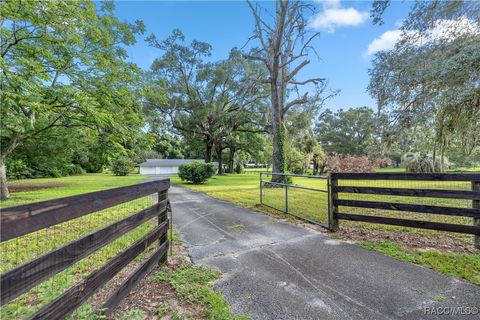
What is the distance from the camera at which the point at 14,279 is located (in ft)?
3.99

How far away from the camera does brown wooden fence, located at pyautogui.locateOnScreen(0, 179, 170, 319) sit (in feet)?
4.00

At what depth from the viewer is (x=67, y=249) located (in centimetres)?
157

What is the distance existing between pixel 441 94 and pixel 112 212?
9.08 meters

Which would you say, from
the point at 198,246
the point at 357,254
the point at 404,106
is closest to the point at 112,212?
the point at 198,246

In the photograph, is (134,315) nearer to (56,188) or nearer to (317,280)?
(317,280)

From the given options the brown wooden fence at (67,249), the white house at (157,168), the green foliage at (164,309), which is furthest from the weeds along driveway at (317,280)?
the white house at (157,168)

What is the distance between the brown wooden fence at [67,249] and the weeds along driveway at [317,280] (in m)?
1.14

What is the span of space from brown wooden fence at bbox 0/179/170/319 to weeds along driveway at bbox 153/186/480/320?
1139 millimetres

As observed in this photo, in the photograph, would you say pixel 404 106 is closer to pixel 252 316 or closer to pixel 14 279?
pixel 252 316

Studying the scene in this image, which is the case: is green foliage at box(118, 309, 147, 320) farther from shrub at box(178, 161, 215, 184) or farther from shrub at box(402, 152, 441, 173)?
shrub at box(402, 152, 441, 173)

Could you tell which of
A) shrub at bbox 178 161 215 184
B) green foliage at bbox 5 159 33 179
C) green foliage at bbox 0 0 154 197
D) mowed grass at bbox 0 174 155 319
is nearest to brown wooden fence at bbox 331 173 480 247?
mowed grass at bbox 0 174 155 319

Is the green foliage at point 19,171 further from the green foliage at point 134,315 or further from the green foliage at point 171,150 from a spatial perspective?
the green foliage at point 171,150

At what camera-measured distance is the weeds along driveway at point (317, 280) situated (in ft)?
7.46

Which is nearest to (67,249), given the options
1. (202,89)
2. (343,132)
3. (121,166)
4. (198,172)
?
(198,172)
